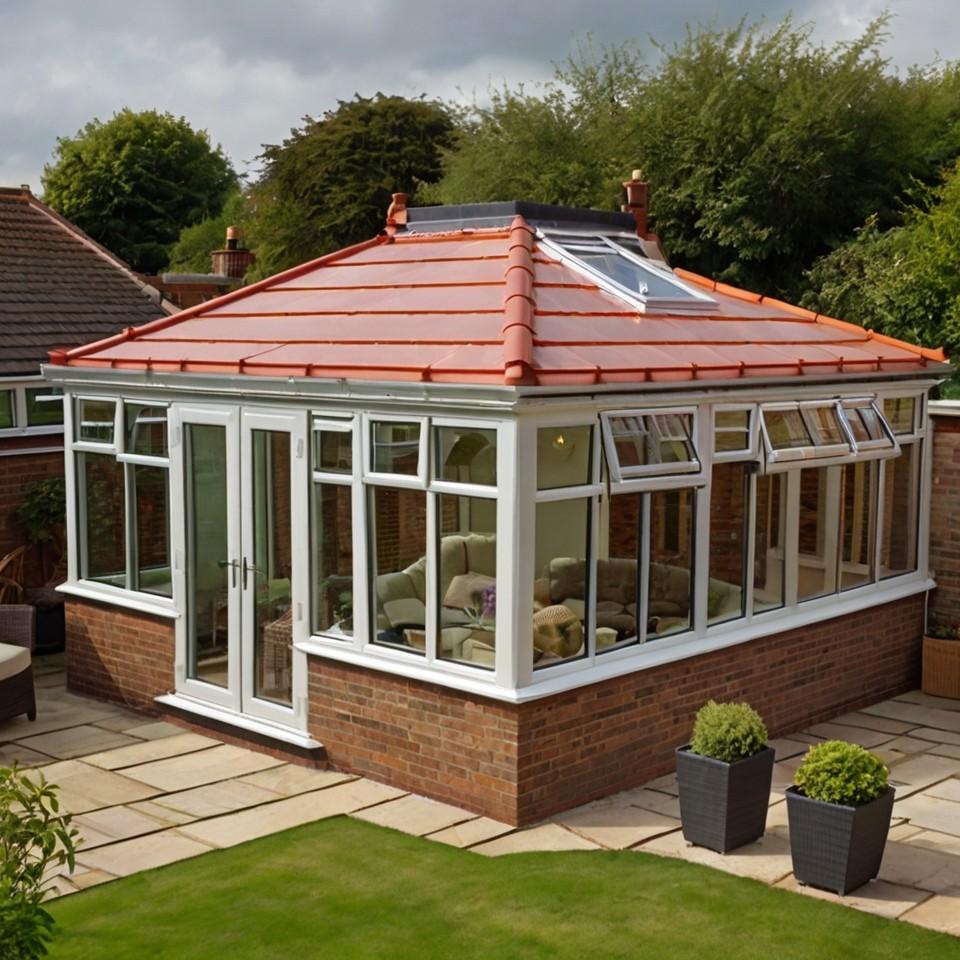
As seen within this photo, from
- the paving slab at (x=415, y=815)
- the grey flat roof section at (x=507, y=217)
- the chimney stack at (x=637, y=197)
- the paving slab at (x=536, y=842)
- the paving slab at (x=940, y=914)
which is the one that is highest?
the chimney stack at (x=637, y=197)

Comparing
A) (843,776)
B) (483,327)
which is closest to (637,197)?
(483,327)

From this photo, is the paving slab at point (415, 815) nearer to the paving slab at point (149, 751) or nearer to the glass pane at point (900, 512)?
the paving slab at point (149, 751)

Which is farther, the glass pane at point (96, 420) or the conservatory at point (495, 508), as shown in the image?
the glass pane at point (96, 420)

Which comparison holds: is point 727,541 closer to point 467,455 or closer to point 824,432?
point 824,432

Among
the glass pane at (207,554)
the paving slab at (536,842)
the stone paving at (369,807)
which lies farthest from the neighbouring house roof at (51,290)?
the paving slab at (536,842)

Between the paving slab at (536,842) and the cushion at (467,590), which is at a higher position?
the cushion at (467,590)

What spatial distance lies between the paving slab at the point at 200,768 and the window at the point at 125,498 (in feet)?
4.82

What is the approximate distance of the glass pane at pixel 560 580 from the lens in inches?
325

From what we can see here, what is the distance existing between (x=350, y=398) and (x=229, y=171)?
5094 cm

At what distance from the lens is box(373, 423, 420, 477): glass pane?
28.0 feet

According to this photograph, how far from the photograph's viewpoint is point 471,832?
26.5 ft

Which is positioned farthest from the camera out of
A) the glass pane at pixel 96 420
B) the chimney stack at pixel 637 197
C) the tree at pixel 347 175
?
the tree at pixel 347 175

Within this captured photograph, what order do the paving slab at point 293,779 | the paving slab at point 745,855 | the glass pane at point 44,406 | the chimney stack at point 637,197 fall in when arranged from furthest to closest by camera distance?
the glass pane at point 44,406 < the chimney stack at point 637,197 < the paving slab at point 293,779 < the paving slab at point 745,855

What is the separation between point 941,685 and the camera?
1146 centimetres
